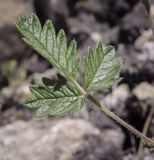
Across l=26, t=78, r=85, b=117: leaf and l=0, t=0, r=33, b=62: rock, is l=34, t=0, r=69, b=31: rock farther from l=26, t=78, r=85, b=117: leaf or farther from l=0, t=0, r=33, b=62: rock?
l=26, t=78, r=85, b=117: leaf

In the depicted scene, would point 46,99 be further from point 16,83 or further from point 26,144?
point 16,83

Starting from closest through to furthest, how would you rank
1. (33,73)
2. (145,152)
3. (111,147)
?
1. (145,152)
2. (111,147)
3. (33,73)

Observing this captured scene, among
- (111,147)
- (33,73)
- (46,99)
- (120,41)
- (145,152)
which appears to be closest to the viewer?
(46,99)

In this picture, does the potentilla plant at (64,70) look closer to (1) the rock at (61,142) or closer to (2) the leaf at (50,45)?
(2) the leaf at (50,45)

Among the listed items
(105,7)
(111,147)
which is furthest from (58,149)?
(105,7)

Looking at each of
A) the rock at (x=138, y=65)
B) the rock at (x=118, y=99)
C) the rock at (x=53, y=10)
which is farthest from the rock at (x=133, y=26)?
the rock at (x=53, y=10)

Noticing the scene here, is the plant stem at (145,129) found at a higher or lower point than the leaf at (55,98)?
lower

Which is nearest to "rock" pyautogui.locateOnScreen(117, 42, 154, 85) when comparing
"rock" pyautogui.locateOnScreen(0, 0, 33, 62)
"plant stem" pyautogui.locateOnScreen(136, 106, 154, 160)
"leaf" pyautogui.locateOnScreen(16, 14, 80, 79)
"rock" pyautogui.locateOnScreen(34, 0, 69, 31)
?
"plant stem" pyautogui.locateOnScreen(136, 106, 154, 160)
